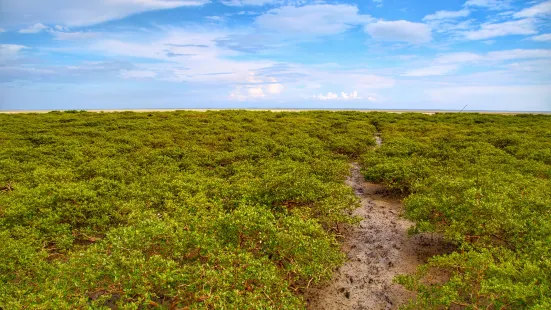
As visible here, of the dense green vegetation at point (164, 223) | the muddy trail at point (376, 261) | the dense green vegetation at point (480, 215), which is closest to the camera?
the dense green vegetation at point (164, 223)

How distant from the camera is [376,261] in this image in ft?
42.7

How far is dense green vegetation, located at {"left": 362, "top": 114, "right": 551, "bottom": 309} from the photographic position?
335 inches

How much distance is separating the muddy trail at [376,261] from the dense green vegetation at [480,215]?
35.4 inches

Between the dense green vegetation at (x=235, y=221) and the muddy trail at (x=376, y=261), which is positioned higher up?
the dense green vegetation at (x=235, y=221)

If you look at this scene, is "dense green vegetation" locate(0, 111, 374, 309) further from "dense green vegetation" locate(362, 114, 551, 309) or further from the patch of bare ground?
"dense green vegetation" locate(362, 114, 551, 309)

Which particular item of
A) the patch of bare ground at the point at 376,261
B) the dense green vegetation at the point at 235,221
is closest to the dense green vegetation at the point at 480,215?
the dense green vegetation at the point at 235,221

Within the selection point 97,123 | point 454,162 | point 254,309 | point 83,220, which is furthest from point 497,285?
point 97,123

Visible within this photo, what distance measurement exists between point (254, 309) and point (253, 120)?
3248cm

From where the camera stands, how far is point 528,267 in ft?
28.0

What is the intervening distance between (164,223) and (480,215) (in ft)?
33.6

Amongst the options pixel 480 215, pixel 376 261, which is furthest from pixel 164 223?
pixel 480 215

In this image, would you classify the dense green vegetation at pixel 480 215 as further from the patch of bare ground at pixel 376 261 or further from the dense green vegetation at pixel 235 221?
the patch of bare ground at pixel 376 261

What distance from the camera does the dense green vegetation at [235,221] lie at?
8109 mm

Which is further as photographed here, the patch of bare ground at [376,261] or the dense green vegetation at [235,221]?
the patch of bare ground at [376,261]
